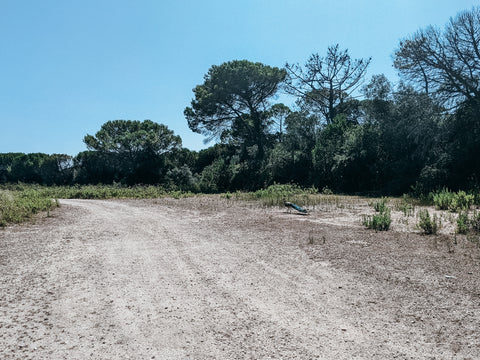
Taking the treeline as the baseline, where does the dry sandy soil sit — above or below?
below

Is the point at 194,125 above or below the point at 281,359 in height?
above

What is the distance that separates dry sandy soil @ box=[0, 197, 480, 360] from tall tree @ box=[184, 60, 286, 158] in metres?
25.4

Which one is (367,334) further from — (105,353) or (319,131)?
(319,131)

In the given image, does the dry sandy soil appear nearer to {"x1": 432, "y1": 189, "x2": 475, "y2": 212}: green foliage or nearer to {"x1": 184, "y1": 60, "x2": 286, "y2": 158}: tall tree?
{"x1": 432, "y1": 189, "x2": 475, "y2": 212}: green foliage

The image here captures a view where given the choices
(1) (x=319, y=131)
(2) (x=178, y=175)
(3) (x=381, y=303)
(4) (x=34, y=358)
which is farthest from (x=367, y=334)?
(2) (x=178, y=175)

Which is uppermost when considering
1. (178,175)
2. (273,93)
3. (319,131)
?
(273,93)

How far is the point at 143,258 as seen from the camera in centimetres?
580

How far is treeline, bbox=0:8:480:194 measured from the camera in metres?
17.8

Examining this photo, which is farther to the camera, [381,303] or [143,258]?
[143,258]

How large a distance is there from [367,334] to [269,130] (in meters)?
33.7

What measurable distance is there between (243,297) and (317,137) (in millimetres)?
25349

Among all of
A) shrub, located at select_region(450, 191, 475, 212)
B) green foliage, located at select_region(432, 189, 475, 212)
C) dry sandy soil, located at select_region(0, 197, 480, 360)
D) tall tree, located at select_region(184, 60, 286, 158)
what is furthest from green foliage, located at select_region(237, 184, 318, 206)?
tall tree, located at select_region(184, 60, 286, 158)

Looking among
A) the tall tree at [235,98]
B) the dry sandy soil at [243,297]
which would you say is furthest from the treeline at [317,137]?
the dry sandy soil at [243,297]

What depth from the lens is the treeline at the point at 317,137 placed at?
17797 millimetres
